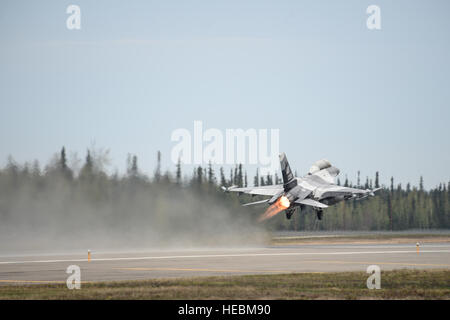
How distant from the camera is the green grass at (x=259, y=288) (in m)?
28.6

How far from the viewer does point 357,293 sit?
97.2 feet

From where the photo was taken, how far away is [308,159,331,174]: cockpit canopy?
67.0 metres

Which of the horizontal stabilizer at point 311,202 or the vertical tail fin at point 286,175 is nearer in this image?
the horizontal stabilizer at point 311,202

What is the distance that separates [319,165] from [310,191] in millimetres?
7927

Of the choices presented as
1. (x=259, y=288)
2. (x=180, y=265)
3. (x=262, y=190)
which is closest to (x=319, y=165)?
(x=262, y=190)

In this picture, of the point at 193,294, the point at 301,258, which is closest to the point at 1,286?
the point at 193,294

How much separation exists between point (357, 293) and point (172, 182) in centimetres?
4773

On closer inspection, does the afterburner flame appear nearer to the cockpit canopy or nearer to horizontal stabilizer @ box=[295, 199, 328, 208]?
horizontal stabilizer @ box=[295, 199, 328, 208]

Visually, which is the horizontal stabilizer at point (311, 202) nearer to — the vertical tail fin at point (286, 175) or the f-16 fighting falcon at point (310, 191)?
the f-16 fighting falcon at point (310, 191)

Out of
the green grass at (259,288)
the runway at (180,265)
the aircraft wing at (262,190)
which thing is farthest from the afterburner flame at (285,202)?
the green grass at (259,288)

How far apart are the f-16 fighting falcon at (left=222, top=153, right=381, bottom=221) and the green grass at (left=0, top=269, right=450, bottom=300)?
2086cm

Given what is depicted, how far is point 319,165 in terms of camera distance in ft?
222

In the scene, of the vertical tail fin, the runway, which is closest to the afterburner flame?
the vertical tail fin
